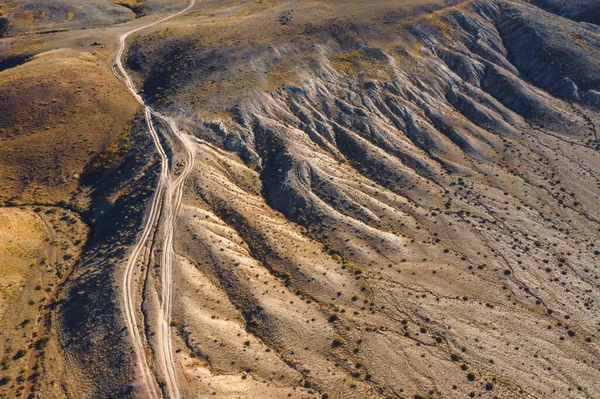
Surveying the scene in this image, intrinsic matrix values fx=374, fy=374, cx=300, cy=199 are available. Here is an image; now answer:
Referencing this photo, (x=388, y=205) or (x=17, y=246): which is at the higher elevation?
(x=388, y=205)

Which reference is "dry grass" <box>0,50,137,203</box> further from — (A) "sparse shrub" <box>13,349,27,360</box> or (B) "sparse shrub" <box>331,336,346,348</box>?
(B) "sparse shrub" <box>331,336,346,348</box>

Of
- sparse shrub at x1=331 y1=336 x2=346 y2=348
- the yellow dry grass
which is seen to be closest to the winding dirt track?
the yellow dry grass

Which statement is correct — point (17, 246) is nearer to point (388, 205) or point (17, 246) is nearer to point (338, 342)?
point (338, 342)

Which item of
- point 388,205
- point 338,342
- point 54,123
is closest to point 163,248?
point 338,342

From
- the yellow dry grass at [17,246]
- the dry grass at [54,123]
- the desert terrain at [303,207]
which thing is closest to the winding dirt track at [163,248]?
the desert terrain at [303,207]

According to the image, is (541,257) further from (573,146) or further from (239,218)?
(239,218)

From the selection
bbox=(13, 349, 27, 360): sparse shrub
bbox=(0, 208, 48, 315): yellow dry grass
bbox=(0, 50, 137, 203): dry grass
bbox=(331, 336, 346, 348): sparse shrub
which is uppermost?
bbox=(0, 50, 137, 203): dry grass
